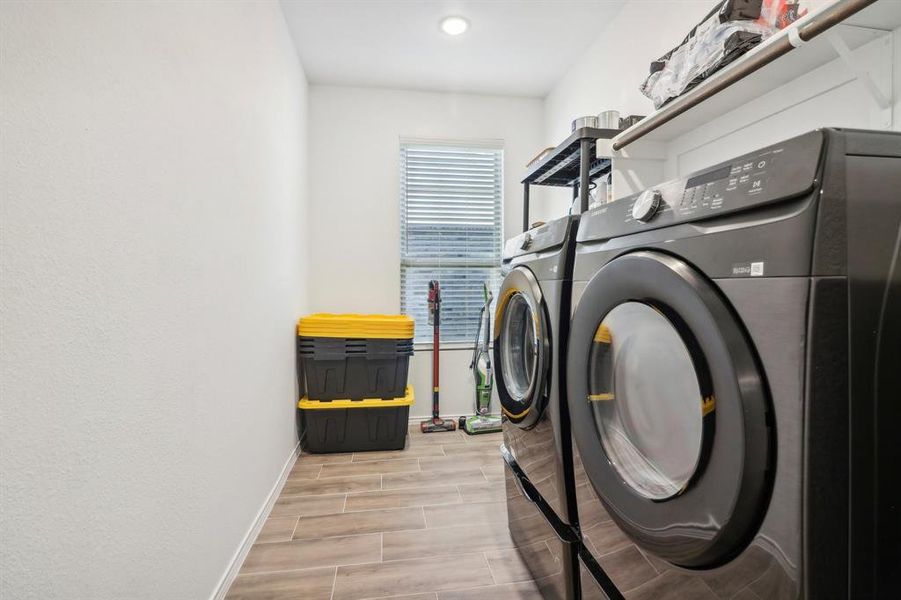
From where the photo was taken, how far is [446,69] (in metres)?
3.06

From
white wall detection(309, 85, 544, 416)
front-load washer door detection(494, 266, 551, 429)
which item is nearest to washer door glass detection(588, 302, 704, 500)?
front-load washer door detection(494, 266, 551, 429)

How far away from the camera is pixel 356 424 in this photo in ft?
9.25

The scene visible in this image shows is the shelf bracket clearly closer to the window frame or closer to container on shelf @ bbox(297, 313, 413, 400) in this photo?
container on shelf @ bbox(297, 313, 413, 400)

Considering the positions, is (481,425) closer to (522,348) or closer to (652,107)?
(522,348)

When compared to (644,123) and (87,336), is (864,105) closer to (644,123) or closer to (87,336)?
(644,123)

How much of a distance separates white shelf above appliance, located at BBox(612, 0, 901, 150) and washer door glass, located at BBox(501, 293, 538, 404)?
0.89 meters

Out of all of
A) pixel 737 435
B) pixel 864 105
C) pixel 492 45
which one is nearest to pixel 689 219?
pixel 737 435

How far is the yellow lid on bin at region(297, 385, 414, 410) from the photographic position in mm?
2745

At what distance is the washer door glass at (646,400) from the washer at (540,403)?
0.23 metres

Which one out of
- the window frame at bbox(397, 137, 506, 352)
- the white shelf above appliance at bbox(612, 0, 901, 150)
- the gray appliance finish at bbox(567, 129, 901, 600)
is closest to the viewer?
the gray appliance finish at bbox(567, 129, 901, 600)

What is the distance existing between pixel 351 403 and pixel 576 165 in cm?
209

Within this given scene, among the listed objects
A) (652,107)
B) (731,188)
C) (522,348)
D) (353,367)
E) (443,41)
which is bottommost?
(353,367)

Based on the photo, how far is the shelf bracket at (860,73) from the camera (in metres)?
1.06

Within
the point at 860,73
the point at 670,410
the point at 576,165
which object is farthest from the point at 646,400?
the point at 576,165
